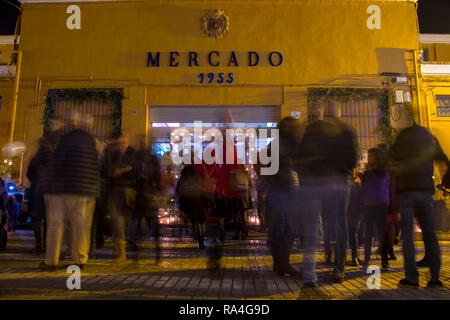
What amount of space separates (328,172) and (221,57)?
32.7 feet

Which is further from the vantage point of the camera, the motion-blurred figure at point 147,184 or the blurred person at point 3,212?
the blurred person at point 3,212

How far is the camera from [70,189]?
4.17 meters

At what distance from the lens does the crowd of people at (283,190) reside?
348 cm

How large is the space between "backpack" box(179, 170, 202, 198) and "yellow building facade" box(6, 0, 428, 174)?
7009 mm

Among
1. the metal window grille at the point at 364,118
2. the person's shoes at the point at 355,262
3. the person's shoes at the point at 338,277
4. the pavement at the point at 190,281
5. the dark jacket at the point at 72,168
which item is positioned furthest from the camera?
the metal window grille at the point at 364,118

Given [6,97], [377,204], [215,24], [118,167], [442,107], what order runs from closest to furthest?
[377,204]
[118,167]
[215,24]
[442,107]
[6,97]

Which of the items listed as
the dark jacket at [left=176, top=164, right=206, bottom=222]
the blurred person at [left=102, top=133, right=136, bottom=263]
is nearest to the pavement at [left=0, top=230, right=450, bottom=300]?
the blurred person at [left=102, top=133, right=136, bottom=263]

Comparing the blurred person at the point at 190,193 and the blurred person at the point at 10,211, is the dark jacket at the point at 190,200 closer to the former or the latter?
the blurred person at the point at 190,193

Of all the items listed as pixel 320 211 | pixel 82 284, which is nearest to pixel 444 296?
pixel 320 211

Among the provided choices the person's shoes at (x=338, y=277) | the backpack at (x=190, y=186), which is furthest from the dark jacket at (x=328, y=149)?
the backpack at (x=190, y=186)

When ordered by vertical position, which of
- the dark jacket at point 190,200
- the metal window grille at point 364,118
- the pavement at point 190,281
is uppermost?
the metal window grille at point 364,118

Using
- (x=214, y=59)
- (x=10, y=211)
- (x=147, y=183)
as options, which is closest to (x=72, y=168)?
(x=147, y=183)

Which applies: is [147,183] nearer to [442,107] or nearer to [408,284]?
[408,284]

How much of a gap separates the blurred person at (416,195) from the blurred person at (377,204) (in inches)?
43.4
